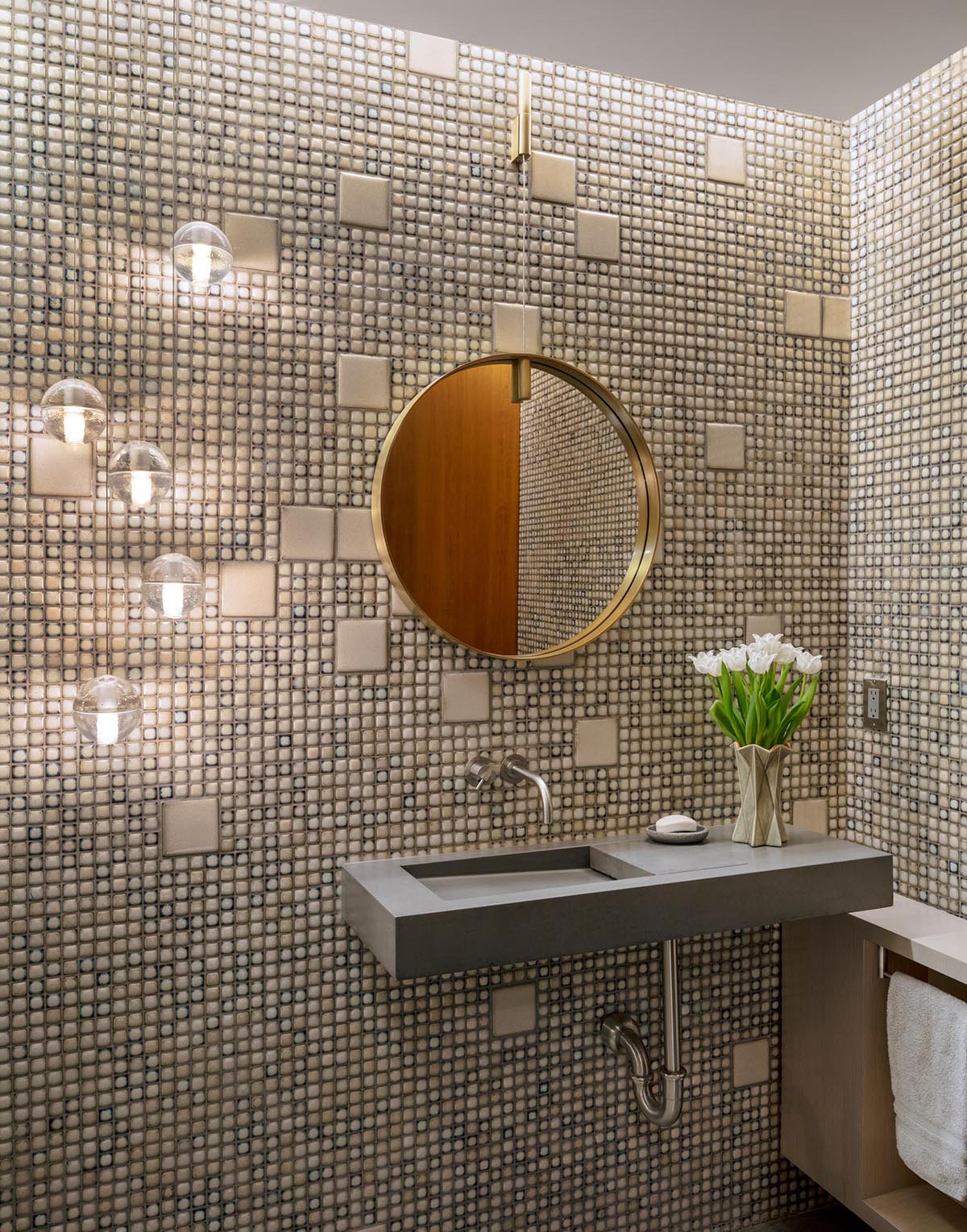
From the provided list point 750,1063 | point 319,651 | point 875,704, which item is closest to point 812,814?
point 875,704

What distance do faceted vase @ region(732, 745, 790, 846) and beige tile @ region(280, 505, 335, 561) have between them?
3.01 feet

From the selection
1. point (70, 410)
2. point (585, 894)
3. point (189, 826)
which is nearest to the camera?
A: point (70, 410)

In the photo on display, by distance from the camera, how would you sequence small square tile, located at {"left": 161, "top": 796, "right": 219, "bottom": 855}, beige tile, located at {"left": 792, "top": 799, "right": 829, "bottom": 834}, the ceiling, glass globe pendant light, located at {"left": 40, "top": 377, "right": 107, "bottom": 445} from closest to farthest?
glass globe pendant light, located at {"left": 40, "top": 377, "right": 107, "bottom": 445}, the ceiling, small square tile, located at {"left": 161, "top": 796, "right": 219, "bottom": 855}, beige tile, located at {"left": 792, "top": 799, "right": 829, "bottom": 834}

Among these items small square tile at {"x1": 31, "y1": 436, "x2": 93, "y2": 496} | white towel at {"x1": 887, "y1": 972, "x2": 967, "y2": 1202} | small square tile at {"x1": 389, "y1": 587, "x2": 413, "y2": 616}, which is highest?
small square tile at {"x1": 31, "y1": 436, "x2": 93, "y2": 496}

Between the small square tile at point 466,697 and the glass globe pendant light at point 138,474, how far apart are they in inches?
25.7

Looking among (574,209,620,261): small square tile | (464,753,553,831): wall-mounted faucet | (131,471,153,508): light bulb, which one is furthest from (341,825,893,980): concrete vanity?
(574,209,620,261): small square tile

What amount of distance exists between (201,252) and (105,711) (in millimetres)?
732

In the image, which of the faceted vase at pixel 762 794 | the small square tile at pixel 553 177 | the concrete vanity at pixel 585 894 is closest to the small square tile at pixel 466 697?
the concrete vanity at pixel 585 894

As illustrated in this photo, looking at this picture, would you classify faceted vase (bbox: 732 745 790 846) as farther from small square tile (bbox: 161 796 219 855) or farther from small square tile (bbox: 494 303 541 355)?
small square tile (bbox: 161 796 219 855)

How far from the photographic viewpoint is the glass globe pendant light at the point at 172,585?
1.46 metres

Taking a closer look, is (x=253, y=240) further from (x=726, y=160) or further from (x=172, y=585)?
(x=726, y=160)

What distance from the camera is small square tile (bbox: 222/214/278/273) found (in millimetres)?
1648

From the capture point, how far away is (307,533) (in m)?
1.70

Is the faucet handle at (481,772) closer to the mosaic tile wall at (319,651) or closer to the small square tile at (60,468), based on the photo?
the mosaic tile wall at (319,651)
